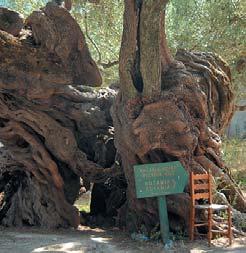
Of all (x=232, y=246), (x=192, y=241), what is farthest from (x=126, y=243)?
(x=232, y=246)

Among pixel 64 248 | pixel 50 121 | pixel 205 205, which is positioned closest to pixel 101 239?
pixel 64 248

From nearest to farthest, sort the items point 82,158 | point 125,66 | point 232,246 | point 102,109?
point 232,246, point 125,66, point 82,158, point 102,109

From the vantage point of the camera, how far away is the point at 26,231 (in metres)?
8.40

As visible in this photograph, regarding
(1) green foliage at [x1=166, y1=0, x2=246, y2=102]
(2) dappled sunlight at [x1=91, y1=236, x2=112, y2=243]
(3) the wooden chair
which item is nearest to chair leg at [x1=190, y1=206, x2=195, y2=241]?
(3) the wooden chair

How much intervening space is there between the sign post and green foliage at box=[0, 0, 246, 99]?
6354 millimetres

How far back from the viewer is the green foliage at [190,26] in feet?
41.4

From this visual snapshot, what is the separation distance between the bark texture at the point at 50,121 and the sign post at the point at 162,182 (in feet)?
6.63

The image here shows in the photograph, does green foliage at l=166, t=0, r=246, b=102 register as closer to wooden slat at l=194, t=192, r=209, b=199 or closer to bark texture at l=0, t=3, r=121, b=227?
bark texture at l=0, t=3, r=121, b=227

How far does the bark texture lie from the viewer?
26.7 feet

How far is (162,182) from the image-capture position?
23.8 ft

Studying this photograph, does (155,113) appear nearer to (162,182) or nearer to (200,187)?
(162,182)

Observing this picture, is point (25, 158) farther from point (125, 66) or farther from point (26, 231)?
point (125, 66)

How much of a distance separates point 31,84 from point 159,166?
2.73 m

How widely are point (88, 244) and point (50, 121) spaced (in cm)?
260
